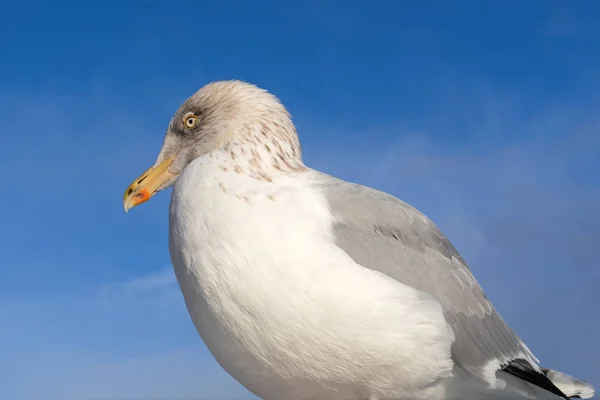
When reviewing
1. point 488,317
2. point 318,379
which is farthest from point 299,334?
point 488,317

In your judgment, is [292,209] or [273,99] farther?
[273,99]

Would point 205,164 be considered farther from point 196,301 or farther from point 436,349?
point 436,349

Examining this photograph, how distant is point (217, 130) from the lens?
5723 millimetres

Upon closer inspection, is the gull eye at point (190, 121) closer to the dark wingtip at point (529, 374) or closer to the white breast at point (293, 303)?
the white breast at point (293, 303)

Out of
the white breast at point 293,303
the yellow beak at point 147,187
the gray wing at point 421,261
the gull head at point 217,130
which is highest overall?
the gull head at point 217,130

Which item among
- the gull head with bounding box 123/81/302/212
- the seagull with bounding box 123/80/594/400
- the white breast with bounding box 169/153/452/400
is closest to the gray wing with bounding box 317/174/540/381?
the seagull with bounding box 123/80/594/400

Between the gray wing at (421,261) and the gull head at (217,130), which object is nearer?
the gray wing at (421,261)

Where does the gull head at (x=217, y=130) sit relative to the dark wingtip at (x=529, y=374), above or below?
above

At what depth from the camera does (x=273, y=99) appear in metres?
6.02

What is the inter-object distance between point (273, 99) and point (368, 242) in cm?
176

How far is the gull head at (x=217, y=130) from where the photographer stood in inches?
221

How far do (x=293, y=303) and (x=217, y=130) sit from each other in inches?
76.3

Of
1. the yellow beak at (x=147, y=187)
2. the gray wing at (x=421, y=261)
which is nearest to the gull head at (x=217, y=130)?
the yellow beak at (x=147, y=187)

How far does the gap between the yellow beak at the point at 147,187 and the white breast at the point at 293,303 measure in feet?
3.48
